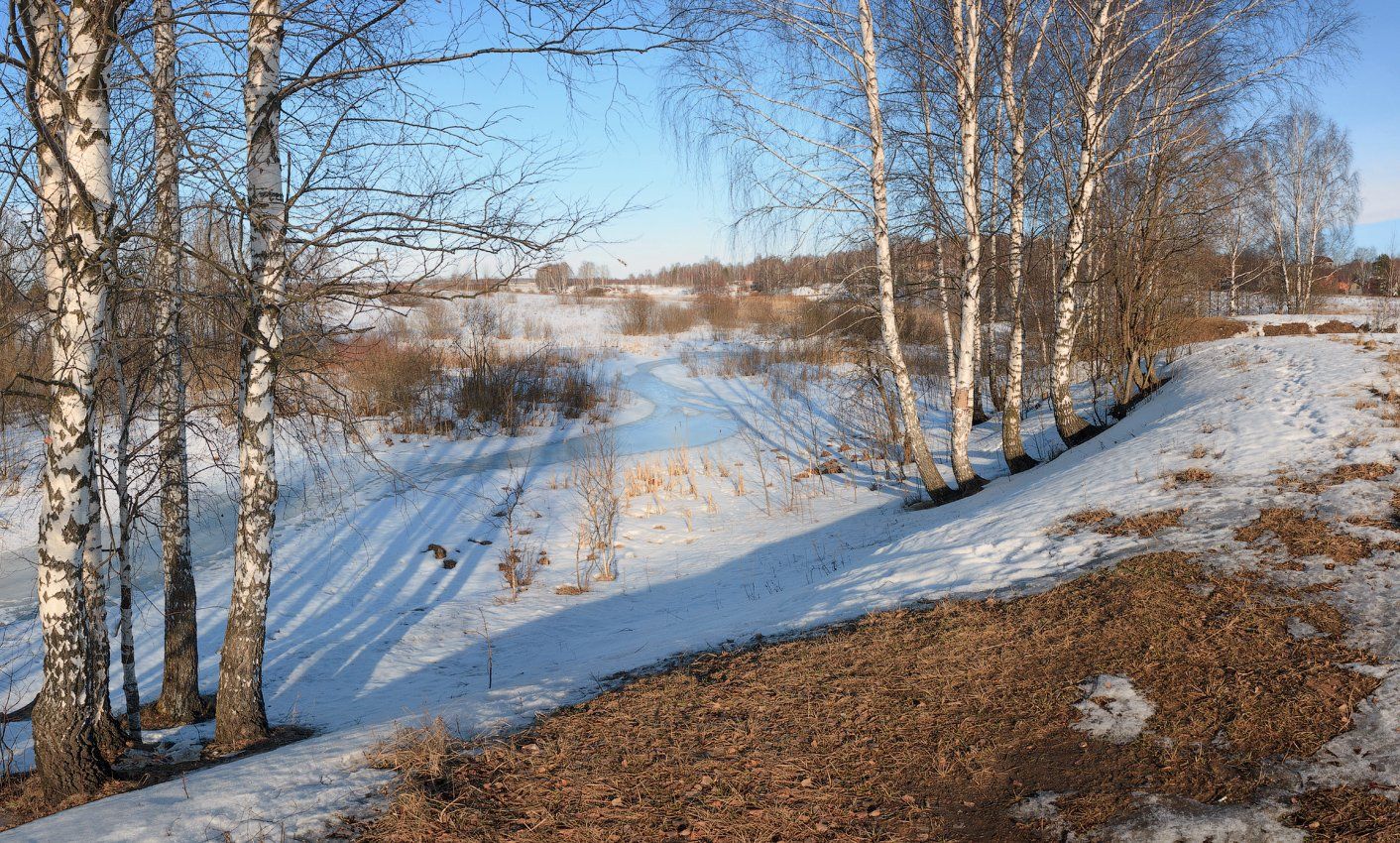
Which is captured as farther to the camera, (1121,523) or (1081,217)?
(1081,217)

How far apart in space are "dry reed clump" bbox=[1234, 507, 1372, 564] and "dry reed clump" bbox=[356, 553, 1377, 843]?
548 millimetres

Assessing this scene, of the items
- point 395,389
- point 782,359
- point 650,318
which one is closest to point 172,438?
point 395,389

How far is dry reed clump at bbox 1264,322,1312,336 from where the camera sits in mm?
11703

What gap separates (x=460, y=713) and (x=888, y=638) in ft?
8.26

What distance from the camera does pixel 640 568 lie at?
8961 mm

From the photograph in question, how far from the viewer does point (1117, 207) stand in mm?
15242

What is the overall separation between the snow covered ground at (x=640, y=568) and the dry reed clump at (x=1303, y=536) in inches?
6.4

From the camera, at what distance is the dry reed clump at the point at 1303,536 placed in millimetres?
4301

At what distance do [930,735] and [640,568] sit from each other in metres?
5.83

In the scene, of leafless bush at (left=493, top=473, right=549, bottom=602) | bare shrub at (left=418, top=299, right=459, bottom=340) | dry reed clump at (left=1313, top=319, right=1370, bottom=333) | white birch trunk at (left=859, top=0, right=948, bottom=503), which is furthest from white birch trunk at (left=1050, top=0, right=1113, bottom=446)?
bare shrub at (left=418, top=299, right=459, bottom=340)

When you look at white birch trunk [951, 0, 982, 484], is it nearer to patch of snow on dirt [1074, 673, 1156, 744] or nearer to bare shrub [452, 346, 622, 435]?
patch of snow on dirt [1074, 673, 1156, 744]

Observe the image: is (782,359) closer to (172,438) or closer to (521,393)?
(521,393)

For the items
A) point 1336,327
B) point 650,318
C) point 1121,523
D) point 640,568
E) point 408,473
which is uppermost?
point 650,318

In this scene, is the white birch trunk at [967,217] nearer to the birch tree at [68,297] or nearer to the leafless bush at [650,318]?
the birch tree at [68,297]
